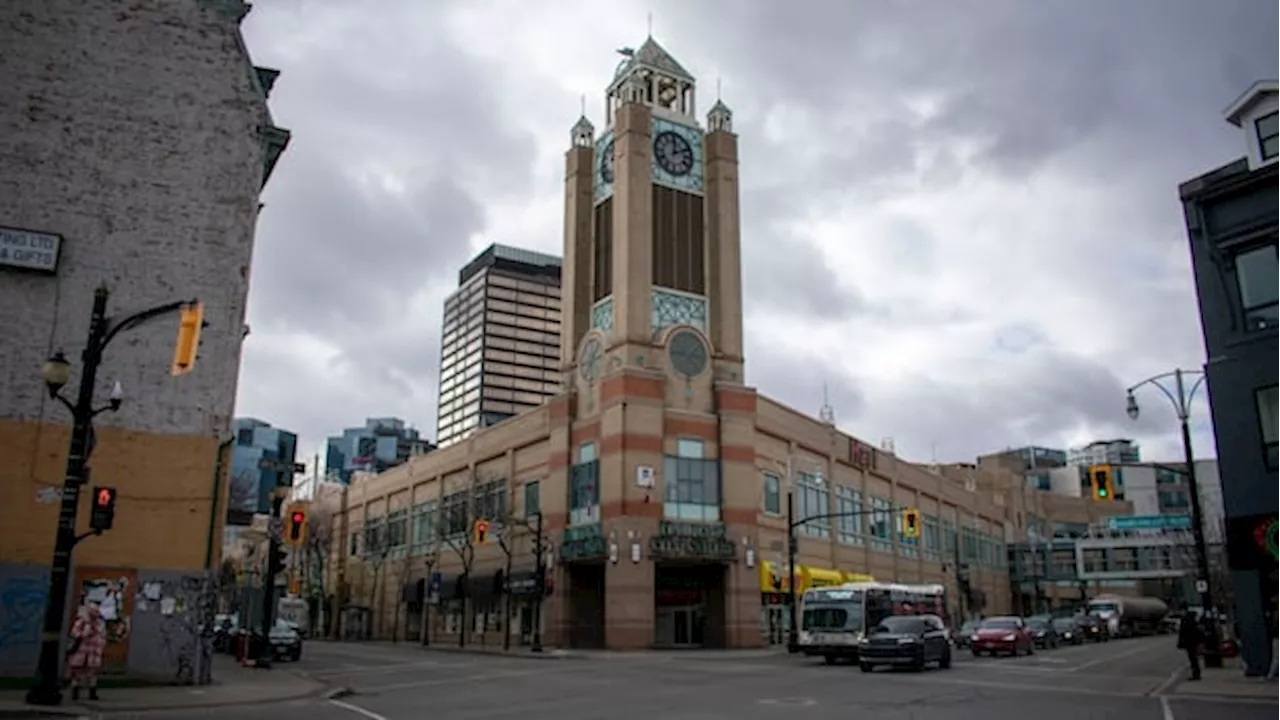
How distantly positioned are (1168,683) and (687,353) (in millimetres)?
33546

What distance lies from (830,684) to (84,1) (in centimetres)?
2696

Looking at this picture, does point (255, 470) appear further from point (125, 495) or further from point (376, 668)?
point (125, 495)

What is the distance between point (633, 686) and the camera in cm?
2570

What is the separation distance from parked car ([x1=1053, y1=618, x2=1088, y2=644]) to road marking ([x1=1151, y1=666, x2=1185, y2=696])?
31.6 m

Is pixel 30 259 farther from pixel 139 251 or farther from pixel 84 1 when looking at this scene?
pixel 84 1

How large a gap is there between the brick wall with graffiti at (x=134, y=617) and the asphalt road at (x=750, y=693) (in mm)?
4298

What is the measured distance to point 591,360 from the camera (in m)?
59.2

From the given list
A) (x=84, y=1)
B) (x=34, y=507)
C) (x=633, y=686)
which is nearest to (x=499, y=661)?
(x=633, y=686)

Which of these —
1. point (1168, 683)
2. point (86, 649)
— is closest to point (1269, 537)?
point (1168, 683)

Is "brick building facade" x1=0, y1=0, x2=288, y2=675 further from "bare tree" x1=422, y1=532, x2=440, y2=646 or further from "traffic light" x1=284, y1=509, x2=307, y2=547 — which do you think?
"bare tree" x1=422, y1=532, x2=440, y2=646

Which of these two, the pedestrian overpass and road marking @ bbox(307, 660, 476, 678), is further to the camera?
the pedestrian overpass

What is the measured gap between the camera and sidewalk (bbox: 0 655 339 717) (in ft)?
61.5

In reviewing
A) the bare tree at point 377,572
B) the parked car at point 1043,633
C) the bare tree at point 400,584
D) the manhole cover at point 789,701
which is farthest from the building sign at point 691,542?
the bare tree at point 377,572

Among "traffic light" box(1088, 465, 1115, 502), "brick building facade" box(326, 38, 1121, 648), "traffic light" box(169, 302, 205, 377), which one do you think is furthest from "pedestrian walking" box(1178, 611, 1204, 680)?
"traffic light" box(169, 302, 205, 377)
